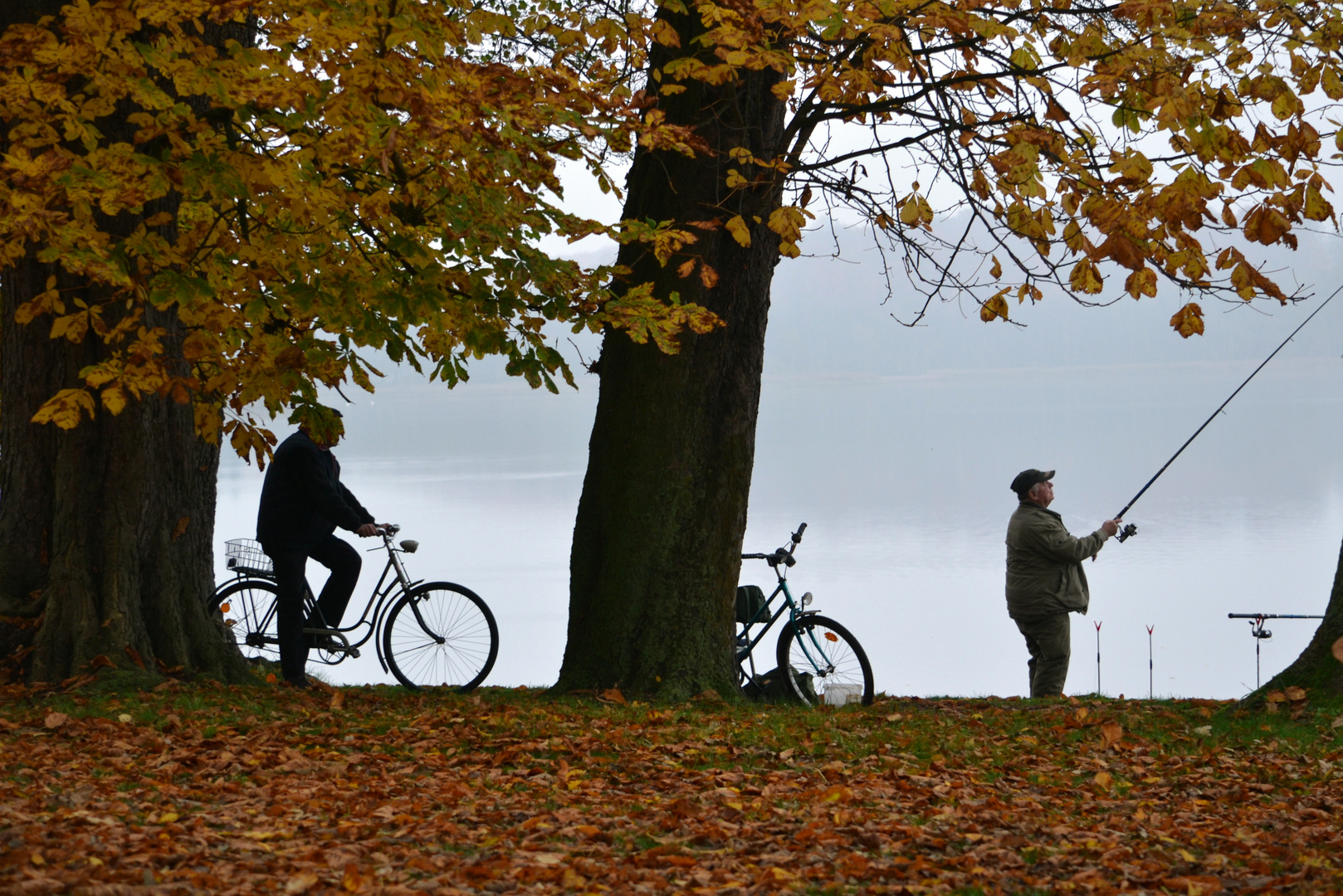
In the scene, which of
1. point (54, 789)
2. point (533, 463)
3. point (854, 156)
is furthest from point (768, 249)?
point (533, 463)

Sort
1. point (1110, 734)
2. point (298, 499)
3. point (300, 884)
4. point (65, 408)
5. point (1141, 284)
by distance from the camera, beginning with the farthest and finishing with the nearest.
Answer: point (298, 499), point (1141, 284), point (1110, 734), point (65, 408), point (300, 884)

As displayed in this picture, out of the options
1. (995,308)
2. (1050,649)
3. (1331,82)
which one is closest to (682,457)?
(995,308)

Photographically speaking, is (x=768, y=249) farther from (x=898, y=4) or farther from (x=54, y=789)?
(x=54, y=789)

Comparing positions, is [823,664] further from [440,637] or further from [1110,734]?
[440,637]

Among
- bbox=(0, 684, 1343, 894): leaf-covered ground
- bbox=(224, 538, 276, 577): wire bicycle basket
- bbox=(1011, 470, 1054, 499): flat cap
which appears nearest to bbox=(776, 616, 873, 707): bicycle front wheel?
bbox=(0, 684, 1343, 894): leaf-covered ground

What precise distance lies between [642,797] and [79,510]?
3763mm

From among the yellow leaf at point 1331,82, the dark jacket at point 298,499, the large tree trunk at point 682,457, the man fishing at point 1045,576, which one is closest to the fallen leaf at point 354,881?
the large tree trunk at point 682,457

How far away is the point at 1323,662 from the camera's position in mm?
6328

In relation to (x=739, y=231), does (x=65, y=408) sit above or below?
below

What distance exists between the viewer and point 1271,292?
19.6 ft

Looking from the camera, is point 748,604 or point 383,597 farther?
point 383,597

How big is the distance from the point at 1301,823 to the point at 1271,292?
105 inches

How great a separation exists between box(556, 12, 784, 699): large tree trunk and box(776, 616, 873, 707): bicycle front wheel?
47 centimetres

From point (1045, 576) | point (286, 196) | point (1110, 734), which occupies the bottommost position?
point (1110, 734)
